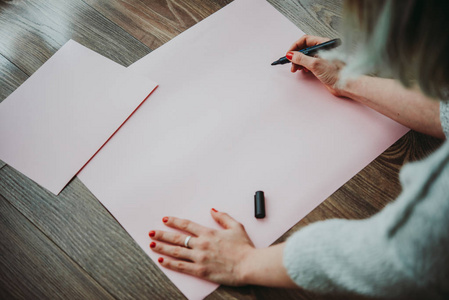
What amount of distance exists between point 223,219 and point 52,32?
61 cm

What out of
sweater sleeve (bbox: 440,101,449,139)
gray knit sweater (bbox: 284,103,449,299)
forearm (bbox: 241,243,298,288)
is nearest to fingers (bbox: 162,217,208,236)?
forearm (bbox: 241,243,298,288)

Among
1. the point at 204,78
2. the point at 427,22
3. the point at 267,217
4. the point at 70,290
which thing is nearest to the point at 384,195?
the point at 267,217

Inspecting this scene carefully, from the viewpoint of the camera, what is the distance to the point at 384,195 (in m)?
0.60

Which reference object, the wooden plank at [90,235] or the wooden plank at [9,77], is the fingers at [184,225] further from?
the wooden plank at [9,77]

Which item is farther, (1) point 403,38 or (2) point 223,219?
(2) point 223,219

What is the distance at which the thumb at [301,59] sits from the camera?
0.67 m

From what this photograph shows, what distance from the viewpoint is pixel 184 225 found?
57 cm

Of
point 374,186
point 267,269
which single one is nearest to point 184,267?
point 267,269

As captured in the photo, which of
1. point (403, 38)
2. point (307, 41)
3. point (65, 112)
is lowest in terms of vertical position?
point (403, 38)

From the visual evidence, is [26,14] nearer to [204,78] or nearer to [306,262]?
[204,78]

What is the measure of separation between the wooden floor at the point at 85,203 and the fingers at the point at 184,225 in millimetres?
76

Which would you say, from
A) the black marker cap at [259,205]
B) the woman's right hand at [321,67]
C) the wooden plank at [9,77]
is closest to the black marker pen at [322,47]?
the woman's right hand at [321,67]

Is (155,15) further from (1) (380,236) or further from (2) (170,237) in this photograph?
(1) (380,236)

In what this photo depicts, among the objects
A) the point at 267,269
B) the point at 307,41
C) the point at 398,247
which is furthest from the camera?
the point at 307,41
